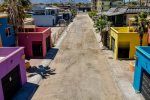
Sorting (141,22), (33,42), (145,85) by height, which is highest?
(141,22)

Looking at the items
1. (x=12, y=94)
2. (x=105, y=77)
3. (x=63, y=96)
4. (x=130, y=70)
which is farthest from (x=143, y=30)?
(x=12, y=94)

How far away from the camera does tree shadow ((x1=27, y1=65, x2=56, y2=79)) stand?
2604 cm

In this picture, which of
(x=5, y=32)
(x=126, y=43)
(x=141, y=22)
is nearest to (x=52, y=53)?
(x=5, y=32)

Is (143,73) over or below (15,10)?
below

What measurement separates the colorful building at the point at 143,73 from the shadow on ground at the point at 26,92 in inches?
424

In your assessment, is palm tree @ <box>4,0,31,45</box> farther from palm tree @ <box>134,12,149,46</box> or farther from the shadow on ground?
palm tree @ <box>134,12,149,46</box>

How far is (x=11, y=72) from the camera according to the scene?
1961 cm

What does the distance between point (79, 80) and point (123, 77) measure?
546 cm

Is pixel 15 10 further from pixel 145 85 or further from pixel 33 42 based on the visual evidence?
pixel 145 85

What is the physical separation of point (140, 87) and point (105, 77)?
18.3 ft

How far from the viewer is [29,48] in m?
33.8

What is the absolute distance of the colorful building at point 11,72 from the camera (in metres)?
17.7

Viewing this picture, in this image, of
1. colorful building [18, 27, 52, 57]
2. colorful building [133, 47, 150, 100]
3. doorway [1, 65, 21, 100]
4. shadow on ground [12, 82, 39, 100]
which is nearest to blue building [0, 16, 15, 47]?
colorful building [18, 27, 52, 57]

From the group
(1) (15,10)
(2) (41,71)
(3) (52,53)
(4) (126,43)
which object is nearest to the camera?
(1) (15,10)
